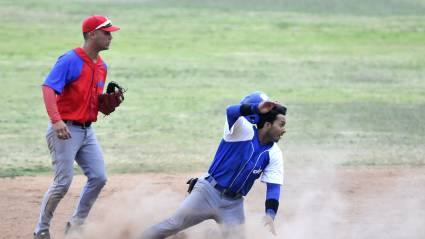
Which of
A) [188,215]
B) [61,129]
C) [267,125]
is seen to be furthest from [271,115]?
[61,129]

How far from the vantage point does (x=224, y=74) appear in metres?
19.4

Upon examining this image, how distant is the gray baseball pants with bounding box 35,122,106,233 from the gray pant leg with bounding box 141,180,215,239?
1027 mm

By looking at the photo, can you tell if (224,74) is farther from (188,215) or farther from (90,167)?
(188,215)

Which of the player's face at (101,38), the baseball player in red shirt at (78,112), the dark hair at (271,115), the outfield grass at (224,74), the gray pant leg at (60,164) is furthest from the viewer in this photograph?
the outfield grass at (224,74)

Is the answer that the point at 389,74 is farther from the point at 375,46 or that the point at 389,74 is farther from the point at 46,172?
the point at 46,172

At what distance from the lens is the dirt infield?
796 centimetres

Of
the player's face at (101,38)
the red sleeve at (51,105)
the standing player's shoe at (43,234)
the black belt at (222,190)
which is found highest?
the player's face at (101,38)

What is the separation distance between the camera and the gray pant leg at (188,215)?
6.59m

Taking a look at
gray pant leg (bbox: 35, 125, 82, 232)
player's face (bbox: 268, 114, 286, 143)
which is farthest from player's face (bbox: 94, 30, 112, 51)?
player's face (bbox: 268, 114, 286, 143)

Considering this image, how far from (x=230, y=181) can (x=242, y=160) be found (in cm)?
18

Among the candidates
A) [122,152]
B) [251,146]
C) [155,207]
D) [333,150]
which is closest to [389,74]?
[333,150]

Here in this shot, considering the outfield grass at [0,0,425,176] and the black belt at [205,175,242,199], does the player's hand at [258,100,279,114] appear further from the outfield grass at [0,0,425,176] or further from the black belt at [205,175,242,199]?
the outfield grass at [0,0,425,176]

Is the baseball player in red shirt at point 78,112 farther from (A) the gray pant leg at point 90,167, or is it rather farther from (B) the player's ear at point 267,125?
(B) the player's ear at point 267,125

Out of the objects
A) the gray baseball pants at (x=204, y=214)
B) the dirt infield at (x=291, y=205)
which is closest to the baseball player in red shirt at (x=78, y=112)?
the dirt infield at (x=291, y=205)
